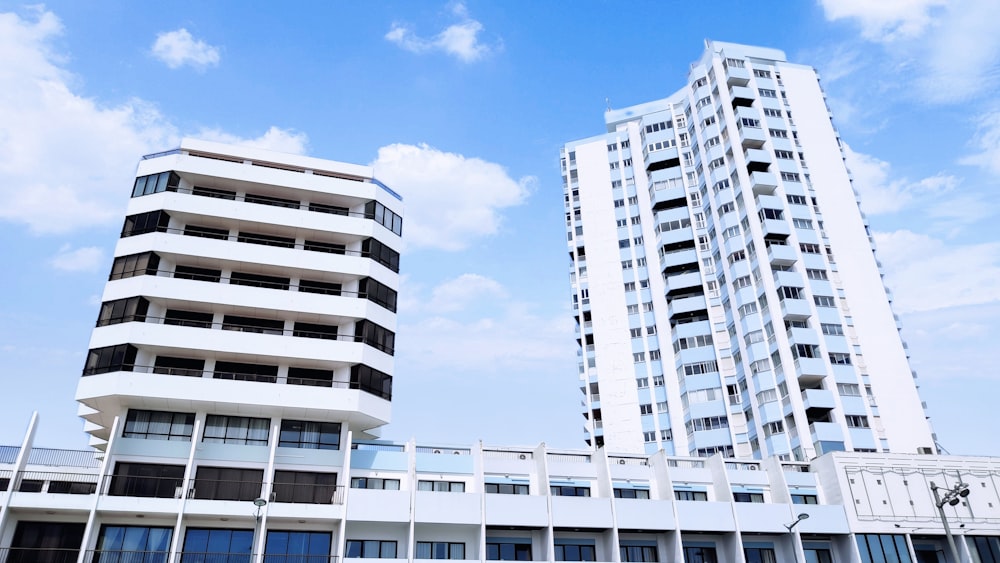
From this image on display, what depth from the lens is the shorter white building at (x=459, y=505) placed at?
133 feet

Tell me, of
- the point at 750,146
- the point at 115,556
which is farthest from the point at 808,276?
the point at 115,556

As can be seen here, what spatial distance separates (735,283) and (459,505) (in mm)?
44321

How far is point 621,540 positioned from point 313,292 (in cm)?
2782

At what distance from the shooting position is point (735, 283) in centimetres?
7594

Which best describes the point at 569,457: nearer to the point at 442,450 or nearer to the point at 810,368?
the point at 442,450

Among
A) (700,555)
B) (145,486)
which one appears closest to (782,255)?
(700,555)

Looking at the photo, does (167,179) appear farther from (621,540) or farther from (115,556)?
(621,540)

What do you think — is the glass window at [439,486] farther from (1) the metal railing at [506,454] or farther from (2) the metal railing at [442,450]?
(1) the metal railing at [506,454]

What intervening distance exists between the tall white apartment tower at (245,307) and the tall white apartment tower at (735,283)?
38.9 metres

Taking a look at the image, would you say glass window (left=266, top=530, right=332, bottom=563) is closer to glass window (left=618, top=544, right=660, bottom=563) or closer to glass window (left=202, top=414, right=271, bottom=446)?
glass window (left=202, top=414, right=271, bottom=446)

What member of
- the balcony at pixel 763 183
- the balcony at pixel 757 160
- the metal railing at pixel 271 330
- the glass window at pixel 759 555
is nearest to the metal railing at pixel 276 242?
the metal railing at pixel 271 330

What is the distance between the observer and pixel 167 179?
1965 inches

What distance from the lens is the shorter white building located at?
133 ft

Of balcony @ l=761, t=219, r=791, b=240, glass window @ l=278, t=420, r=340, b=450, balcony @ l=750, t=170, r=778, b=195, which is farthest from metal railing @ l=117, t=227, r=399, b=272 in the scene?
balcony @ l=750, t=170, r=778, b=195
